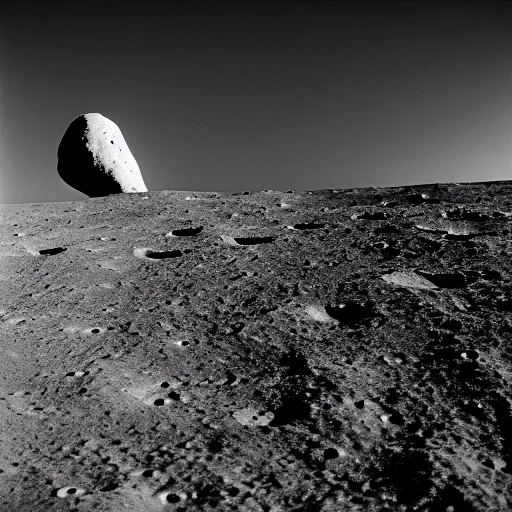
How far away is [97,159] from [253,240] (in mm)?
4176

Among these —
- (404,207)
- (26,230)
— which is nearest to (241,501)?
(404,207)

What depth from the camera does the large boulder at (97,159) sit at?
7.07 meters

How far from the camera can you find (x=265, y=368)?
2.29 meters

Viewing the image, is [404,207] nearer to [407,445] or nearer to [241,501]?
[407,445]

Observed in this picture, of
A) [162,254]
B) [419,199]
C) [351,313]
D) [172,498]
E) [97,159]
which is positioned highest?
[97,159]

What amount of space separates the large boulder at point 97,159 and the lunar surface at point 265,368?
10.1 feet

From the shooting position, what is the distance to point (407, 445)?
1.75m

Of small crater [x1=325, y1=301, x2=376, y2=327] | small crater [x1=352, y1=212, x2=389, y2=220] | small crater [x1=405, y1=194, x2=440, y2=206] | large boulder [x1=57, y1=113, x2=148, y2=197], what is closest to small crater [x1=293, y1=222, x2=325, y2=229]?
small crater [x1=352, y1=212, x2=389, y2=220]

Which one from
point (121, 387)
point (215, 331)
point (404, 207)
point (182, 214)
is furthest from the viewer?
point (182, 214)

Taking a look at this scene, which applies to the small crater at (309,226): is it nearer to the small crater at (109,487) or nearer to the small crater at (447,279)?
the small crater at (447,279)

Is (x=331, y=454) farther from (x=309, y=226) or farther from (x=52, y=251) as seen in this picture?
(x=52, y=251)

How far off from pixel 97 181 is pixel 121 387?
5.45 m

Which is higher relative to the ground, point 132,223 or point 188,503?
point 132,223

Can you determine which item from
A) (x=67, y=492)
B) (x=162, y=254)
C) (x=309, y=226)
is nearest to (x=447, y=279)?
(x=309, y=226)
